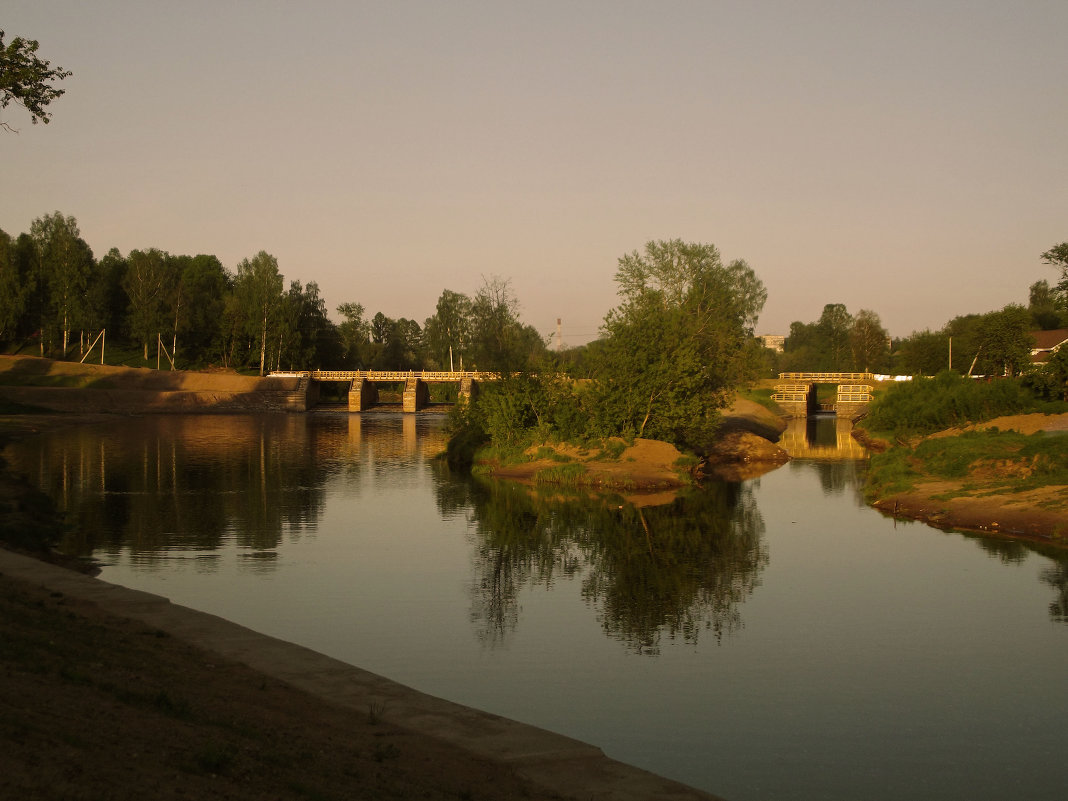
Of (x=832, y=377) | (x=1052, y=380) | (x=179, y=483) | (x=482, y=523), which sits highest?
(x=832, y=377)

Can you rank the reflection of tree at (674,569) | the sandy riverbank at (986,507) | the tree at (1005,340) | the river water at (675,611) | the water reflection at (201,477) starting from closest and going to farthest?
the river water at (675,611), the reflection of tree at (674,569), the water reflection at (201,477), the sandy riverbank at (986,507), the tree at (1005,340)

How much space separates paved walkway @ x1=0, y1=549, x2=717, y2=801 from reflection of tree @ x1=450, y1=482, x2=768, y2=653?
18.4 ft

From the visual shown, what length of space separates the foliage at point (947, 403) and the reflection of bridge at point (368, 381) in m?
59.6

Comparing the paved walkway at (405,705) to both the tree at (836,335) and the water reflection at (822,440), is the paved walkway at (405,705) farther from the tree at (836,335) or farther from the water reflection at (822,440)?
the tree at (836,335)

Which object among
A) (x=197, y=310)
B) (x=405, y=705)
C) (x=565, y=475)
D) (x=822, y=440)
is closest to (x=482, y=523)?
(x=565, y=475)

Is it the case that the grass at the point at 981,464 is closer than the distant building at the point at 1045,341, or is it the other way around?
the grass at the point at 981,464

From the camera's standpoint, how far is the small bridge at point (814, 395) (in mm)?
113625

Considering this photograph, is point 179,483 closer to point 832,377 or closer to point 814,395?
point 814,395

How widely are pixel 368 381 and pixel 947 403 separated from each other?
79.6 m

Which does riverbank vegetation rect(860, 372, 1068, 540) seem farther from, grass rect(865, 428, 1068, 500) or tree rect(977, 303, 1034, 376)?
tree rect(977, 303, 1034, 376)

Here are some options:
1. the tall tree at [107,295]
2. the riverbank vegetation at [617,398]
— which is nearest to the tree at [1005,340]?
the riverbank vegetation at [617,398]

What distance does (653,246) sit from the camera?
75.4 m

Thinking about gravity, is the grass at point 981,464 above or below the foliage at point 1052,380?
below

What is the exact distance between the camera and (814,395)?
11794cm
